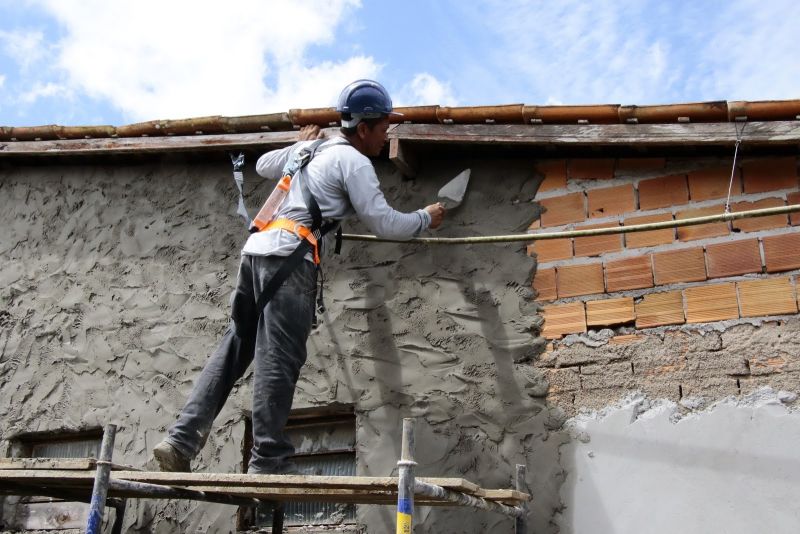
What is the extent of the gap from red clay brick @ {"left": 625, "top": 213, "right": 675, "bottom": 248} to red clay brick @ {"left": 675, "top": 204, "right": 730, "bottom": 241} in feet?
0.21

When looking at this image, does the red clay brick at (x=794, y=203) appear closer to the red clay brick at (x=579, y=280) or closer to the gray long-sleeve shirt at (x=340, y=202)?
the red clay brick at (x=579, y=280)

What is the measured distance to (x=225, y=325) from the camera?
17.7ft

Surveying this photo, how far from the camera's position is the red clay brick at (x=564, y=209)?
488 cm

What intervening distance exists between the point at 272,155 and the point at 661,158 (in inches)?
79.3

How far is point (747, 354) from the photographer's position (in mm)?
4266

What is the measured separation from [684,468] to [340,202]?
201 centimetres

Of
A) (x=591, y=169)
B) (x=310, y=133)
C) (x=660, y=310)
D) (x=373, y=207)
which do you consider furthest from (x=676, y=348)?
(x=310, y=133)

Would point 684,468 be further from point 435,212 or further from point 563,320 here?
point 435,212

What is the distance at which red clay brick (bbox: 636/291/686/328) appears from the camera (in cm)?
448

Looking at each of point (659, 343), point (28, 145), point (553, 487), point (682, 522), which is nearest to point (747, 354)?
point (659, 343)

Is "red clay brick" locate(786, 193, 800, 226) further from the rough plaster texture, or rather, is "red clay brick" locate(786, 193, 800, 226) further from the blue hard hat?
the blue hard hat

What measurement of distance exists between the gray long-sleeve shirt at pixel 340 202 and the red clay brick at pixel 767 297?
5.07 ft

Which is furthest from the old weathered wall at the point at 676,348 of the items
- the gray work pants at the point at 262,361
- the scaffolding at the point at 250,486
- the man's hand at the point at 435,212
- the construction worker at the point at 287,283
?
the gray work pants at the point at 262,361

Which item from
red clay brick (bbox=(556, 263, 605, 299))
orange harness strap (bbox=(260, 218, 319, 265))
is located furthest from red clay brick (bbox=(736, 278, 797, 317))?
orange harness strap (bbox=(260, 218, 319, 265))
